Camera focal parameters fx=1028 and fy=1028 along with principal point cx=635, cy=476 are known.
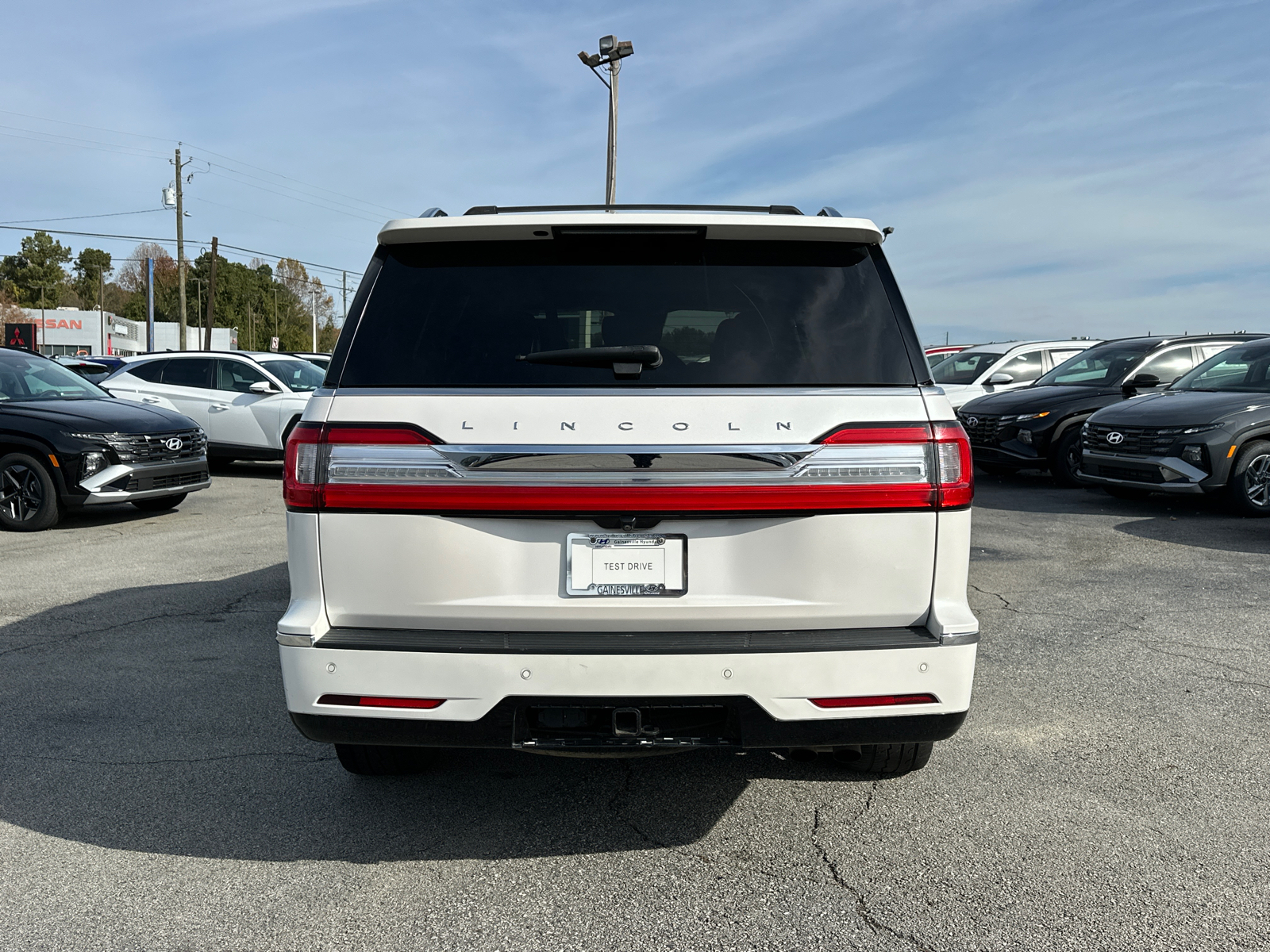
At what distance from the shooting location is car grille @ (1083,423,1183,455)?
10.1 meters

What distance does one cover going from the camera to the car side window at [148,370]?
15.1 m

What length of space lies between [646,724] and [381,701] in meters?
0.72

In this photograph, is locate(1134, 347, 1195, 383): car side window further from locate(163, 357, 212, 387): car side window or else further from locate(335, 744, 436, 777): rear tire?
locate(163, 357, 212, 387): car side window

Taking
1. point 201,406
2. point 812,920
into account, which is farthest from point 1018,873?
point 201,406

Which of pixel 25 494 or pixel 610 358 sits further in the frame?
pixel 25 494

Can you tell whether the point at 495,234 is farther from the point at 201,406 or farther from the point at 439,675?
the point at 201,406

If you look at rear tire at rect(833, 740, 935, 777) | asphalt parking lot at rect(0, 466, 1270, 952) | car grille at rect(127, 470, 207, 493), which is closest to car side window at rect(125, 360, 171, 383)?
car grille at rect(127, 470, 207, 493)

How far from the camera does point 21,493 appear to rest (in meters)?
9.46

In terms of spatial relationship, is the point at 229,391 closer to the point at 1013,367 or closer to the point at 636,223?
the point at 1013,367

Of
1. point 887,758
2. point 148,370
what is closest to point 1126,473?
point 887,758

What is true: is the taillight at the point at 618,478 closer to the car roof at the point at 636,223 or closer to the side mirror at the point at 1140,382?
the car roof at the point at 636,223

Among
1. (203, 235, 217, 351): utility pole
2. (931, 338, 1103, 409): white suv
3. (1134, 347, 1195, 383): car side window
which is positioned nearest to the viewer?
(1134, 347, 1195, 383): car side window

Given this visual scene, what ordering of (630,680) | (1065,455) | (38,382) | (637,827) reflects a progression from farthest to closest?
(1065,455) < (38,382) < (637,827) < (630,680)

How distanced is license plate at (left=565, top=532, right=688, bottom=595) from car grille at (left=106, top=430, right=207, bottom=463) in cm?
834
